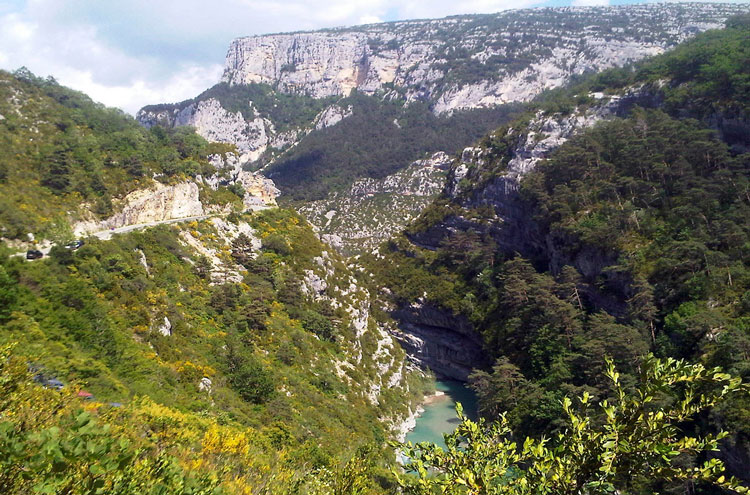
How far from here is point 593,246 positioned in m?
42.5

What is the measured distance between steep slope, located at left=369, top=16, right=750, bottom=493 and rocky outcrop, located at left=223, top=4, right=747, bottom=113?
3106 inches

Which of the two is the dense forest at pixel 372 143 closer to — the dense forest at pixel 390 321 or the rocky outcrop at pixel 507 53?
the rocky outcrop at pixel 507 53

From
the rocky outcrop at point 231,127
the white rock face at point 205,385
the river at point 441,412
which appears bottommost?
the river at point 441,412

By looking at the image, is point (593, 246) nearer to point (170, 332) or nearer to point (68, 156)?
point (170, 332)

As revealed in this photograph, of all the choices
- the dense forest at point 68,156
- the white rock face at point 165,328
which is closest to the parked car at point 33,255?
the dense forest at point 68,156

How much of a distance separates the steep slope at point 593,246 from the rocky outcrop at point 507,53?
78.9m

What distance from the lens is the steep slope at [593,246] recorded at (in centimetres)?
3144

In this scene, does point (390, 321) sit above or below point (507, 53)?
below

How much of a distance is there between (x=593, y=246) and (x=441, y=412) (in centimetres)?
2454

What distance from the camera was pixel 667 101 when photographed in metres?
51.1

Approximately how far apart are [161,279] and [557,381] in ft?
106

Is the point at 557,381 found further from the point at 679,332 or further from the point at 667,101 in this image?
the point at 667,101

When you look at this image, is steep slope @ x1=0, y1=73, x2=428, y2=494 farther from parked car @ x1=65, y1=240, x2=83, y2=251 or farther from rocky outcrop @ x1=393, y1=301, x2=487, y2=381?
rocky outcrop @ x1=393, y1=301, x2=487, y2=381

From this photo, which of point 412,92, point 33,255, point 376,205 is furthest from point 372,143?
point 33,255
